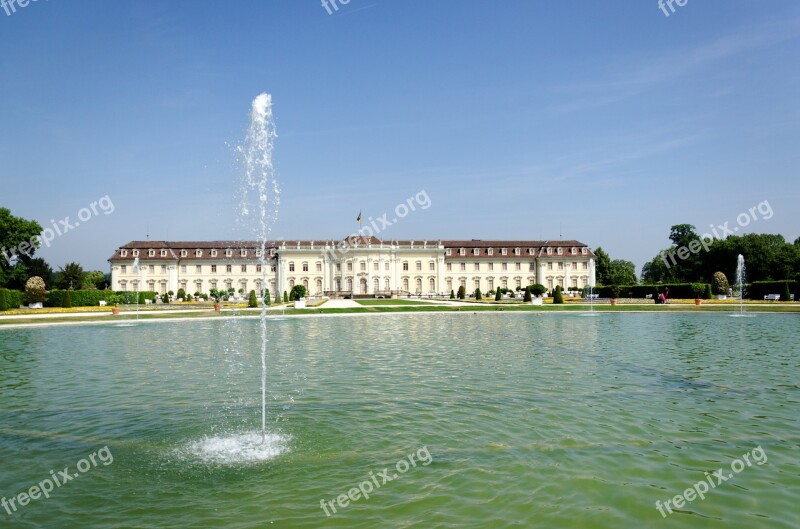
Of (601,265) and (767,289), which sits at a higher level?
(601,265)

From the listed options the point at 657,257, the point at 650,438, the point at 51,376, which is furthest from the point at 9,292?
the point at 657,257

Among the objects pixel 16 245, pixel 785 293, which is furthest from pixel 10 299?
pixel 785 293

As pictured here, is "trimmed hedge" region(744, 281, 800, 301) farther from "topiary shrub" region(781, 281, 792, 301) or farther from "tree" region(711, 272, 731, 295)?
"tree" region(711, 272, 731, 295)

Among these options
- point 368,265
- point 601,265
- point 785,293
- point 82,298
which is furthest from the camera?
point 601,265

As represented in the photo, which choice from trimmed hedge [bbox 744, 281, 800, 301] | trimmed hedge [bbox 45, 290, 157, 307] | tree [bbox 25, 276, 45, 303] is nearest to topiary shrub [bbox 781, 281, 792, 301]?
trimmed hedge [bbox 744, 281, 800, 301]

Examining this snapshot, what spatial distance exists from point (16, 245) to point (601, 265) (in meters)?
84.1

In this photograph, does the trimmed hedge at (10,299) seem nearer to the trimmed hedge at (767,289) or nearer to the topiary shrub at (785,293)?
the topiary shrub at (785,293)

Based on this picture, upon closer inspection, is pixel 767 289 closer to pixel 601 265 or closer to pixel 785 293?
pixel 785 293

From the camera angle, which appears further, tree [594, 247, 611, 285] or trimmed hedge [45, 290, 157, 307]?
tree [594, 247, 611, 285]

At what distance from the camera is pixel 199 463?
693 cm

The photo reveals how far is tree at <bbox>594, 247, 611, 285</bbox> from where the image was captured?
91.3 meters

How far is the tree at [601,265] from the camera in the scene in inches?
3593

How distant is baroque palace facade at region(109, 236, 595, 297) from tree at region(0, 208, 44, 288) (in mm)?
18173

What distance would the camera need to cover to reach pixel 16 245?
63.5m
